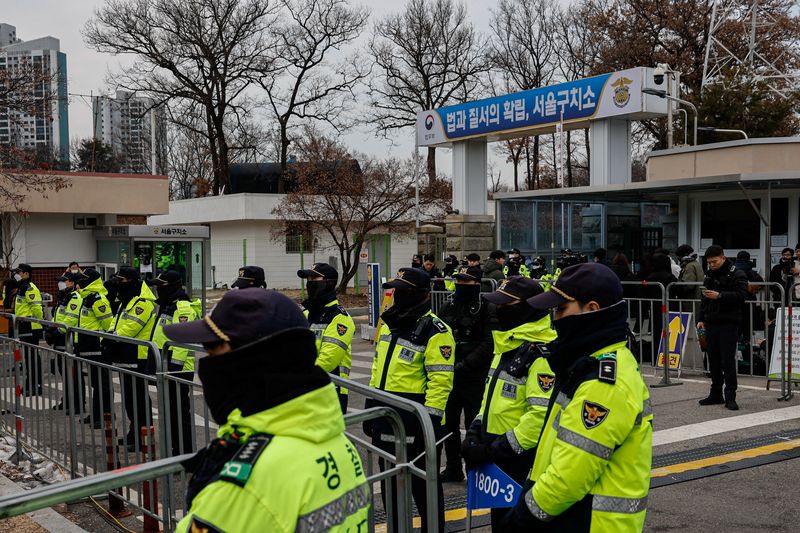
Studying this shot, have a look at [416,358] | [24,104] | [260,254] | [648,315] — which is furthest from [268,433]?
[260,254]

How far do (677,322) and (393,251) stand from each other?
27220mm

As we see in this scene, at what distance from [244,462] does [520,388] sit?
2607mm

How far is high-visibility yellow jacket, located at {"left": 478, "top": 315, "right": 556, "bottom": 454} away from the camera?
4.11 metres

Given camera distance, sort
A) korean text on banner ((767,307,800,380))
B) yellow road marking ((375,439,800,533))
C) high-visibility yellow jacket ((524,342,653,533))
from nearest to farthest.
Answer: high-visibility yellow jacket ((524,342,653,533)), yellow road marking ((375,439,800,533)), korean text on banner ((767,307,800,380))

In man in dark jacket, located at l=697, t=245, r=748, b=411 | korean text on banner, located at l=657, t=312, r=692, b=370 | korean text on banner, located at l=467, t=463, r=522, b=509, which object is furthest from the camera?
korean text on banner, located at l=657, t=312, r=692, b=370

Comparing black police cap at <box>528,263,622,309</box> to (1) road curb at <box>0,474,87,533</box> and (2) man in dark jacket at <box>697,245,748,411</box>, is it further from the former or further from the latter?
(2) man in dark jacket at <box>697,245,748,411</box>

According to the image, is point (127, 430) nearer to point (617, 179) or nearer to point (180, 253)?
point (180, 253)

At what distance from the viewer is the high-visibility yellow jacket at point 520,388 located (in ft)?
13.5

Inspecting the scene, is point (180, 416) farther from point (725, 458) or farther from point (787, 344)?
point (787, 344)

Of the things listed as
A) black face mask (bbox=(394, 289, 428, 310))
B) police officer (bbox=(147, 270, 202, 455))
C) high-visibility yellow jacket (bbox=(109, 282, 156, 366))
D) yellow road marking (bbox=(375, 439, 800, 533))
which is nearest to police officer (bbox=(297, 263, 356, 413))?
black face mask (bbox=(394, 289, 428, 310))

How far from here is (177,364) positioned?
6.68 metres

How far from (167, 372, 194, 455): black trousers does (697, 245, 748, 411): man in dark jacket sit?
6.60 m

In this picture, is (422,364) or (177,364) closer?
(422,364)

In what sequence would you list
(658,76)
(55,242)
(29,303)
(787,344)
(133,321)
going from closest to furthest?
(133,321) → (787,344) → (29,303) → (658,76) → (55,242)
